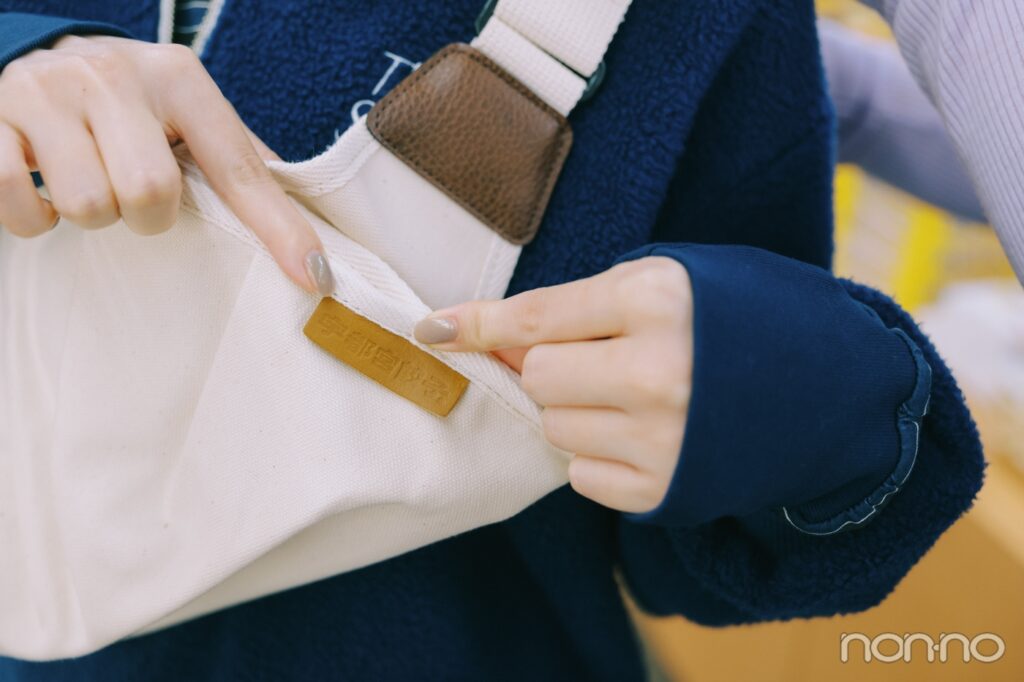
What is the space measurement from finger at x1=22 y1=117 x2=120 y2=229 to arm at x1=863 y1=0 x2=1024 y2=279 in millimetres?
402

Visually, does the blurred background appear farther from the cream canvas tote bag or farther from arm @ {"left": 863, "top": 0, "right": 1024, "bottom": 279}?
the cream canvas tote bag

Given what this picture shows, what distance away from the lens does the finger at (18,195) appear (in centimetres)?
32

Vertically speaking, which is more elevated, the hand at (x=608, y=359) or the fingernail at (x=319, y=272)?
the hand at (x=608, y=359)

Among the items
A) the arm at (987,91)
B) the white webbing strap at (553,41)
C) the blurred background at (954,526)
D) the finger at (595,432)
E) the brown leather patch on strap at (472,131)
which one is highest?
the arm at (987,91)

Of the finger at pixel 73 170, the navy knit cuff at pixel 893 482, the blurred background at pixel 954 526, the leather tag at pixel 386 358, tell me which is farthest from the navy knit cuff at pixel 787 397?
the blurred background at pixel 954 526

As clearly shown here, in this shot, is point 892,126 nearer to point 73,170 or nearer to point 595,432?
point 595,432

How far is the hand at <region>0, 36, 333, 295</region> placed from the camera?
313 millimetres

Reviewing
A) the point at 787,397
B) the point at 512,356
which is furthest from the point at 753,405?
the point at 512,356

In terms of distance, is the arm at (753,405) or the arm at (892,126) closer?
the arm at (753,405)

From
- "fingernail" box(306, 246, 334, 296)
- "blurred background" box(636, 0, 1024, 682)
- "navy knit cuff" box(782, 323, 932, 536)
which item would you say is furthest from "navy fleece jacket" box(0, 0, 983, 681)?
"blurred background" box(636, 0, 1024, 682)

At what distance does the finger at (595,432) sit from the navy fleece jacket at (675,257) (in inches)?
1.2

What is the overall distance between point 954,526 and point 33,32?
83 cm

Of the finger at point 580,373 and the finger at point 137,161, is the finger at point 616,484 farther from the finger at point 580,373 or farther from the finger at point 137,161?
the finger at point 137,161

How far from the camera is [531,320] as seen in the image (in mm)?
332
